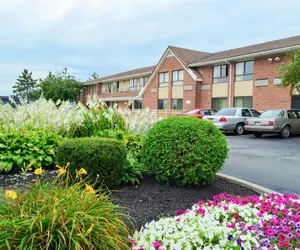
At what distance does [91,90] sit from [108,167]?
44.5 meters

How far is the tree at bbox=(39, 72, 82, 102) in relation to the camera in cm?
4611

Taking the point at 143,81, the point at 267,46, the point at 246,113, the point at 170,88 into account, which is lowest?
the point at 246,113

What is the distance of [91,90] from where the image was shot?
47312mm

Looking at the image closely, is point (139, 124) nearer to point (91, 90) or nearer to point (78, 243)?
point (78, 243)

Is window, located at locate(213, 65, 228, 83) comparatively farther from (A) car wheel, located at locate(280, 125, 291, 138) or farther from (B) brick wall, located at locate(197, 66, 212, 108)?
(A) car wheel, located at locate(280, 125, 291, 138)

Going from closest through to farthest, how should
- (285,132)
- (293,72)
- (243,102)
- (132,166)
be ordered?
(132,166)
(293,72)
(285,132)
(243,102)

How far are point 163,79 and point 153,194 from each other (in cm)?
2811

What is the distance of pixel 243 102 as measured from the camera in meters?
24.0

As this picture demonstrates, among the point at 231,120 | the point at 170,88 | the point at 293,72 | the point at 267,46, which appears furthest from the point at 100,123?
the point at 170,88

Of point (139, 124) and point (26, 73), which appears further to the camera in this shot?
point (26, 73)

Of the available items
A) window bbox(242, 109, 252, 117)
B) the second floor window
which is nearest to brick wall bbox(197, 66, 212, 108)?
window bbox(242, 109, 252, 117)

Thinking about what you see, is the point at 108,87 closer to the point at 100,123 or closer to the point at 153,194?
the point at 100,123

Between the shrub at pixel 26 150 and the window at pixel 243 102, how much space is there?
20.2 meters

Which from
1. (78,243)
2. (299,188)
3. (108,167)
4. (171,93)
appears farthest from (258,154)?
(171,93)
